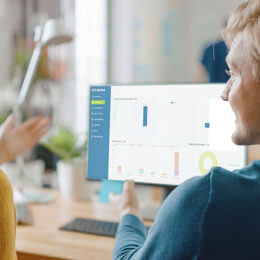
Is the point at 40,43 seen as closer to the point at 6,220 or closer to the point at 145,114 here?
the point at 145,114

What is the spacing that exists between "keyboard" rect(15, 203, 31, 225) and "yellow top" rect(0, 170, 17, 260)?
17.5 inches

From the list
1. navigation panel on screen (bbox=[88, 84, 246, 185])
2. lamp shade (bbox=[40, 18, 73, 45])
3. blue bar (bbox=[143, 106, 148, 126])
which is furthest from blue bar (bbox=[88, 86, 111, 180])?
lamp shade (bbox=[40, 18, 73, 45])

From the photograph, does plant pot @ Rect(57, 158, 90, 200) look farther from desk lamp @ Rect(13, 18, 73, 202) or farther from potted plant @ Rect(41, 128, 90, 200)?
desk lamp @ Rect(13, 18, 73, 202)

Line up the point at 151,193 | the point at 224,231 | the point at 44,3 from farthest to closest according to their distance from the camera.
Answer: the point at 44,3 < the point at 151,193 < the point at 224,231

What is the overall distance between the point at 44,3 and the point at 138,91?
2.35 meters

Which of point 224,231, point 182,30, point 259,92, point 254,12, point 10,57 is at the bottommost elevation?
point 224,231

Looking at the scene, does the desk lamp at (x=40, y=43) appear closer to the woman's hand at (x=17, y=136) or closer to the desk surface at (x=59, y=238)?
the desk surface at (x=59, y=238)

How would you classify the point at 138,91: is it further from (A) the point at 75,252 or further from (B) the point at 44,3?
(B) the point at 44,3

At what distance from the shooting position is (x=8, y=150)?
1.14 meters

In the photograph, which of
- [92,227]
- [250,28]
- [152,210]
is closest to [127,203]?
[92,227]

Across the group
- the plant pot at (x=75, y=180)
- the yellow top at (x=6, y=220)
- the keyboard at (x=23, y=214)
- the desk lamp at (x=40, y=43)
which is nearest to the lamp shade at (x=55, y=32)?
the desk lamp at (x=40, y=43)

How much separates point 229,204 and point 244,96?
20cm

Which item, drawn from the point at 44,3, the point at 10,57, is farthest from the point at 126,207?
the point at 44,3

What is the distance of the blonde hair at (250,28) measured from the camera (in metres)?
0.61
